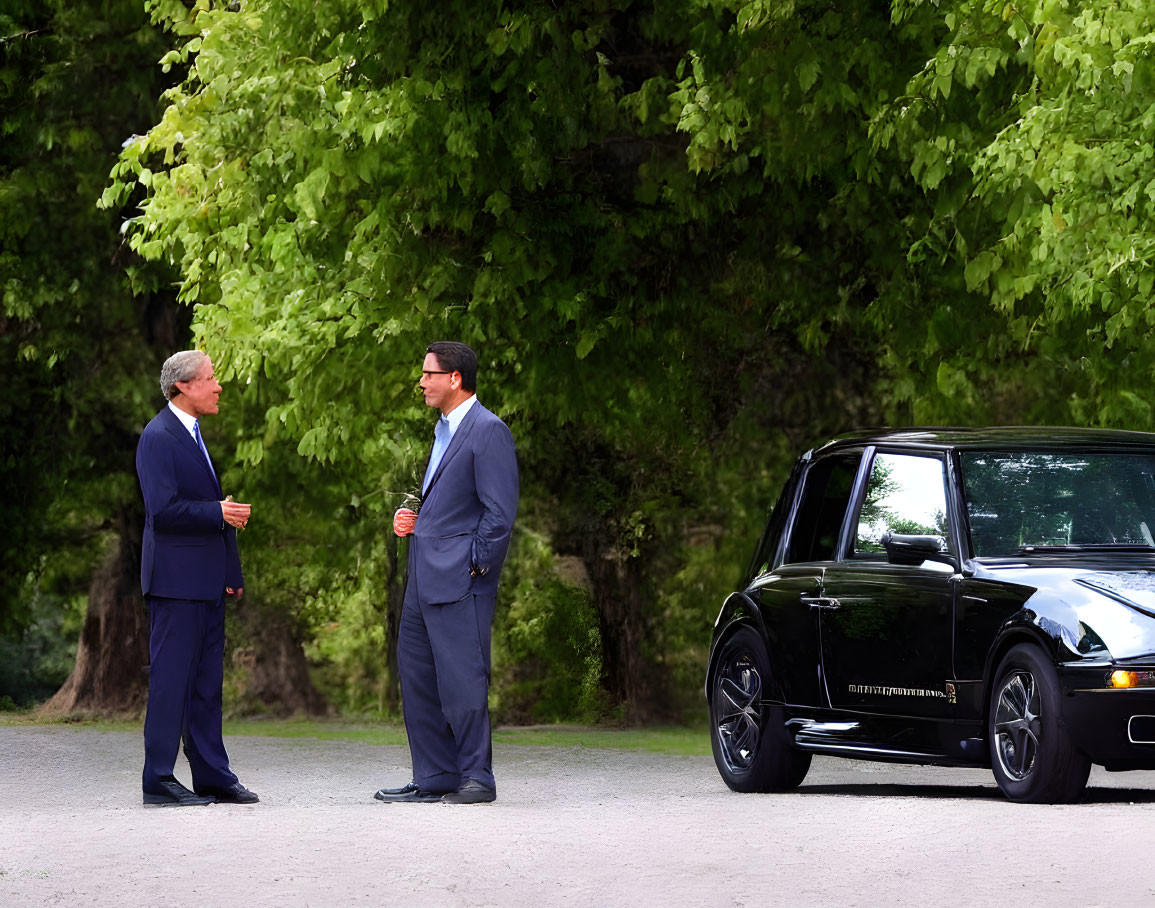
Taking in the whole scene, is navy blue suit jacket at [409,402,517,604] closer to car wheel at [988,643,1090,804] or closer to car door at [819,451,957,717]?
car door at [819,451,957,717]

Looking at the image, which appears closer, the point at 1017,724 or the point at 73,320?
the point at 1017,724

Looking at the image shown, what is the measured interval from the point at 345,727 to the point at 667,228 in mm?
7800

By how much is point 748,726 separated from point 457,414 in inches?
102

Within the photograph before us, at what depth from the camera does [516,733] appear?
864 inches

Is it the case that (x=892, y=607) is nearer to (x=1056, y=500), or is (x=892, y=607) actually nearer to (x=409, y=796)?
(x=1056, y=500)

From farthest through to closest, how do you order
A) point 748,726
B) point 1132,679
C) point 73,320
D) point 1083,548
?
point 73,320
point 748,726
point 1083,548
point 1132,679

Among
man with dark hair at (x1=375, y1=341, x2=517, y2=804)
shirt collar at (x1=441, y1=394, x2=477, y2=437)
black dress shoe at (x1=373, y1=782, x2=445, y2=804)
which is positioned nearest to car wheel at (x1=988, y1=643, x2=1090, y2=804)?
man with dark hair at (x1=375, y1=341, x2=517, y2=804)

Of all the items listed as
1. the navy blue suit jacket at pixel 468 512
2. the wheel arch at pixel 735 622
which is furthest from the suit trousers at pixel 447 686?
the wheel arch at pixel 735 622

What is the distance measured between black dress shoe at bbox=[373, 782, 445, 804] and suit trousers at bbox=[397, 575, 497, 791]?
0.10 ft

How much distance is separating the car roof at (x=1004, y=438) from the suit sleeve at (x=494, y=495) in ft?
6.99

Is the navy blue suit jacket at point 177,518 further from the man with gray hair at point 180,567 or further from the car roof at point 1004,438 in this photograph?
the car roof at point 1004,438

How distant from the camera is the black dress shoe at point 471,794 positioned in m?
10.8

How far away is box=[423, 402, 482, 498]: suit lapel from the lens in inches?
426

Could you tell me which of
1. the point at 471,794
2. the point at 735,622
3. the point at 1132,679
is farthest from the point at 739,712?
the point at 1132,679
